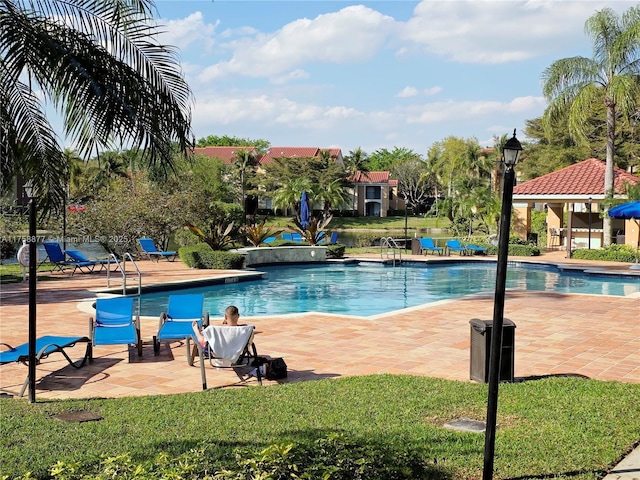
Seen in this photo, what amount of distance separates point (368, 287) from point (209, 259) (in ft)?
18.5

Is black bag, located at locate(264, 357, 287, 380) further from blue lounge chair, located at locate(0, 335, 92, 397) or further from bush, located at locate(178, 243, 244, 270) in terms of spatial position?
bush, located at locate(178, 243, 244, 270)

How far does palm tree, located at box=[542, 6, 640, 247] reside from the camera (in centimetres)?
2589

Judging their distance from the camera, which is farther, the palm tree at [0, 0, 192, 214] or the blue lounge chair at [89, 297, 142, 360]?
the blue lounge chair at [89, 297, 142, 360]

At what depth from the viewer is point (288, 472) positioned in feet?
13.9

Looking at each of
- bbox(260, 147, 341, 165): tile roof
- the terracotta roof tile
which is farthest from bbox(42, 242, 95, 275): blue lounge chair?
the terracotta roof tile

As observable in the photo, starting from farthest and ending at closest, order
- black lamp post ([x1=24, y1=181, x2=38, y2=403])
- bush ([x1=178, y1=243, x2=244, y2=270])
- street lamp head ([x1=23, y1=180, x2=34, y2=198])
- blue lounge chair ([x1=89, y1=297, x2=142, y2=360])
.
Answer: bush ([x1=178, y1=243, x2=244, y2=270]) → blue lounge chair ([x1=89, y1=297, x2=142, y2=360]) → black lamp post ([x1=24, y1=181, x2=38, y2=403]) → street lamp head ([x1=23, y1=180, x2=34, y2=198])

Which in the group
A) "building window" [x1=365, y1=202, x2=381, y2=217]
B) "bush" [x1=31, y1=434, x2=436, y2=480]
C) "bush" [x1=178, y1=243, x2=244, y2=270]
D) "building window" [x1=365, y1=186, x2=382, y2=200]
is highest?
"building window" [x1=365, y1=186, x2=382, y2=200]

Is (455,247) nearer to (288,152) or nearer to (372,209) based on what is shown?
(372,209)

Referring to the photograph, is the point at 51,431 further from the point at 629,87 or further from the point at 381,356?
the point at 629,87

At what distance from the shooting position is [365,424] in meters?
5.95

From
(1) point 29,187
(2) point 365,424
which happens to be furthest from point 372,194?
(1) point 29,187

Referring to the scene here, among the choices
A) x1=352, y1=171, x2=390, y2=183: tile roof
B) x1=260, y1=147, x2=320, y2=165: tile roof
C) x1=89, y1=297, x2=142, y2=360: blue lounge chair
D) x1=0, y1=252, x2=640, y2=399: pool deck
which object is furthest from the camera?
x1=352, y1=171, x2=390, y2=183: tile roof

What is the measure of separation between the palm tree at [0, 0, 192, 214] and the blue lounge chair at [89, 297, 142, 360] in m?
3.84

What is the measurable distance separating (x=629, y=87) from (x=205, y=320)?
21.4 metres
